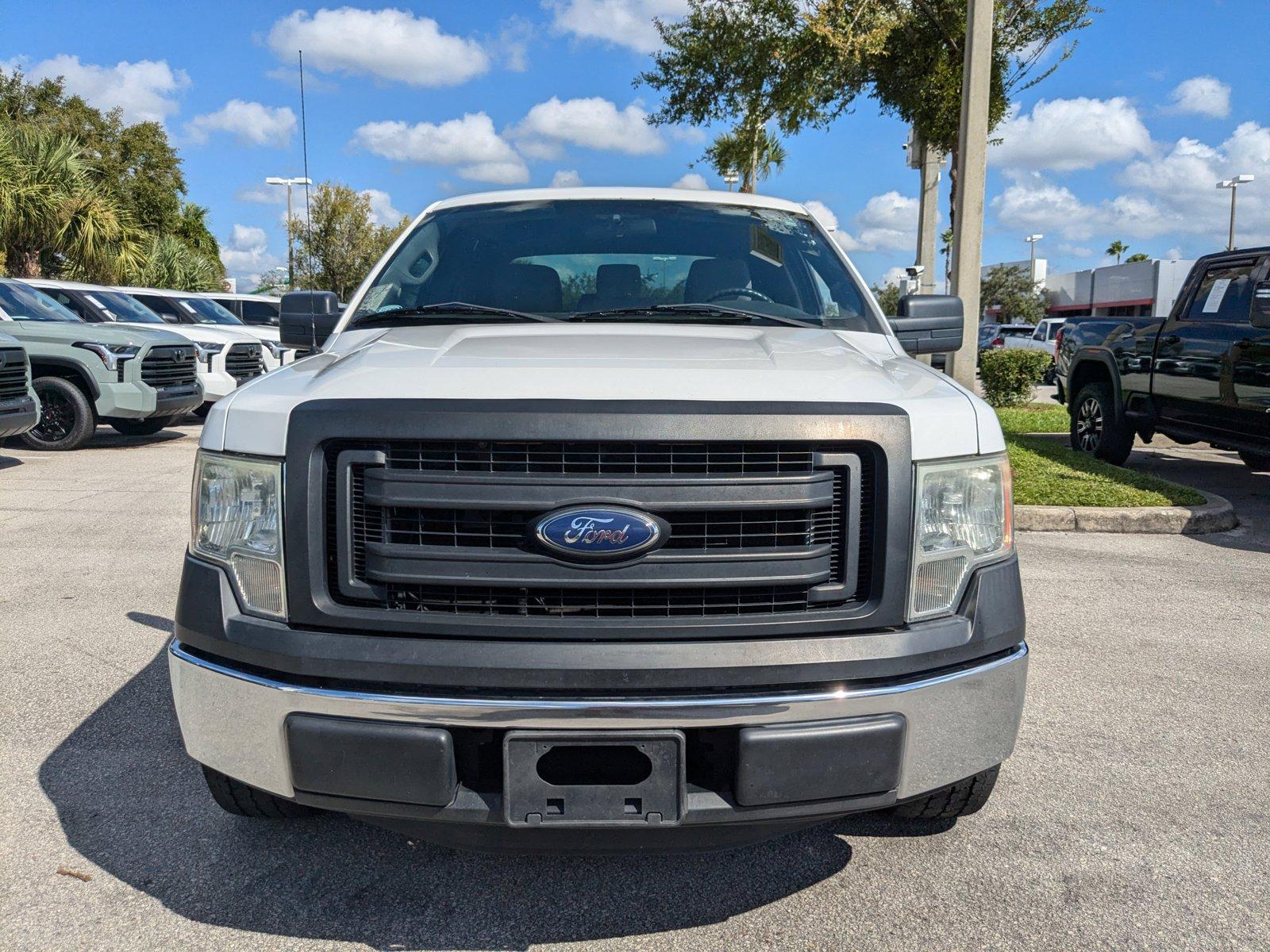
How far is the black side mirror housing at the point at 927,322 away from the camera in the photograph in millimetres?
3672

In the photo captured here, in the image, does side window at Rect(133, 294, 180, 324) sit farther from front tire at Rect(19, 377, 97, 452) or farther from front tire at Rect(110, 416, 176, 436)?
→ front tire at Rect(19, 377, 97, 452)

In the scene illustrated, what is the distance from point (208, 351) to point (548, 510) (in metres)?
12.7

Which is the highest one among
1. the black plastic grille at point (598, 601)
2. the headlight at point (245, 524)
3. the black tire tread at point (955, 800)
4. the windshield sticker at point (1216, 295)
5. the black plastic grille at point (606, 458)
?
the windshield sticker at point (1216, 295)

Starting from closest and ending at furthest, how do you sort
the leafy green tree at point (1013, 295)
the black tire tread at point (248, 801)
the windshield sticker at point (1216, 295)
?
the black tire tread at point (248, 801) → the windshield sticker at point (1216, 295) → the leafy green tree at point (1013, 295)

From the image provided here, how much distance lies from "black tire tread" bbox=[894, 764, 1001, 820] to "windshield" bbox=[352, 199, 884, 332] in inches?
58.5

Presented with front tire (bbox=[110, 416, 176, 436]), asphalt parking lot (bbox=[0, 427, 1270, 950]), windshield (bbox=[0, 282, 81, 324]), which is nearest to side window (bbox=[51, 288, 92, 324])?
windshield (bbox=[0, 282, 81, 324])

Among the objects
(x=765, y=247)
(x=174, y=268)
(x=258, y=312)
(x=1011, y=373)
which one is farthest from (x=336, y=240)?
(x=765, y=247)

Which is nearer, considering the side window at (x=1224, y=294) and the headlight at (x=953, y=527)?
the headlight at (x=953, y=527)

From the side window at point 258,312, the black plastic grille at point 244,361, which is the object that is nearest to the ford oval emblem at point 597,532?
the black plastic grille at point 244,361

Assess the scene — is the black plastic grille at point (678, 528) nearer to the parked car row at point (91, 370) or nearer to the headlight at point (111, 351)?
the parked car row at point (91, 370)

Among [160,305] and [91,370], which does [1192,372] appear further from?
[160,305]

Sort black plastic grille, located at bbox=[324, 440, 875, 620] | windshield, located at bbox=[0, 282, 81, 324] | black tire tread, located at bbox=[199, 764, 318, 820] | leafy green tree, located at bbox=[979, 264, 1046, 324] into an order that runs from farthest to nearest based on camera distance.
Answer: leafy green tree, located at bbox=[979, 264, 1046, 324] < windshield, located at bbox=[0, 282, 81, 324] < black tire tread, located at bbox=[199, 764, 318, 820] < black plastic grille, located at bbox=[324, 440, 875, 620]

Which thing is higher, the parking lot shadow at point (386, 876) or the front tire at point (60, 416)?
the front tire at point (60, 416)

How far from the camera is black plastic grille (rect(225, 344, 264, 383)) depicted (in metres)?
13.7
